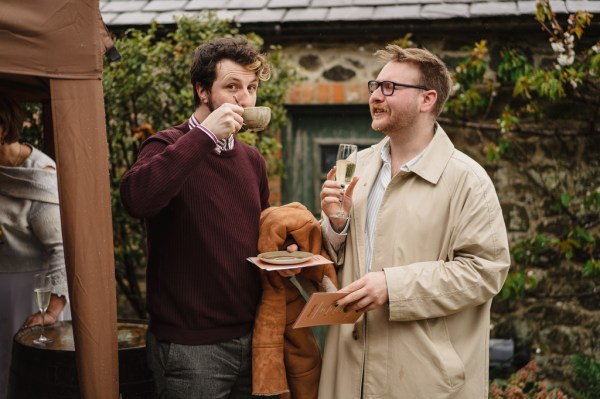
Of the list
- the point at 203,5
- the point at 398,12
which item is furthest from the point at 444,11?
the point at 203,5

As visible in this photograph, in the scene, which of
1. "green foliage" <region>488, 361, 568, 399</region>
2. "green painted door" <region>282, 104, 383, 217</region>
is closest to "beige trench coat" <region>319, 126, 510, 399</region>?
"green foliage" <region>488, 361, 568, 399</region>

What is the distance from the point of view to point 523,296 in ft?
18.5

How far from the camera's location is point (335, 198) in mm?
2781

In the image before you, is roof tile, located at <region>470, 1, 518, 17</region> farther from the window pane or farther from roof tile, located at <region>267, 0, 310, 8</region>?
the window pane

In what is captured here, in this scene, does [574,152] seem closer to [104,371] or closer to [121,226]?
[121,226]

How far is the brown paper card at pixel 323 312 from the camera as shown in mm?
2564

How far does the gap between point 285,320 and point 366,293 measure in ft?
1.32

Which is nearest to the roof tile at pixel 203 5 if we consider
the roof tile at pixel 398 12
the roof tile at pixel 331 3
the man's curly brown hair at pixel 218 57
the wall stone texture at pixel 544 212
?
the roof tile at pixel 331 3

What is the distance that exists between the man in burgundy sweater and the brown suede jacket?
57 millimetres

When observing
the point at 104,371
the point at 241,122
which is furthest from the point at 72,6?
the point at 104,371

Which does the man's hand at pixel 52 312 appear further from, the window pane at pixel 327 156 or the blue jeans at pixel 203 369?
the window pane at pixel 327 156

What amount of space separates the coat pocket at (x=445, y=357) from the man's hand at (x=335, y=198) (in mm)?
526

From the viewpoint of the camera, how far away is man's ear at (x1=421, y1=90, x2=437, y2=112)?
289cm

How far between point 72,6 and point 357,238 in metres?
1.36
